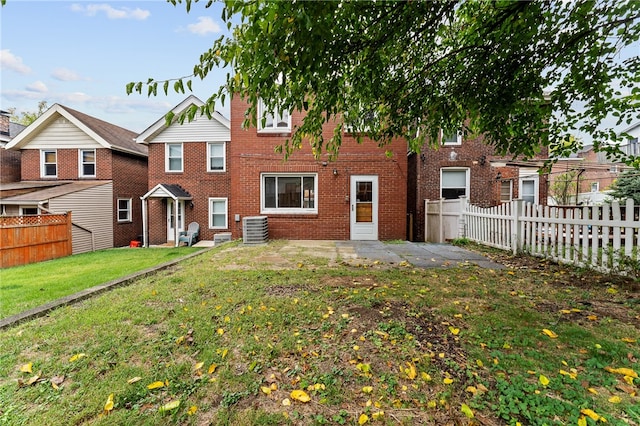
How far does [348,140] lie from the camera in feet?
34.4

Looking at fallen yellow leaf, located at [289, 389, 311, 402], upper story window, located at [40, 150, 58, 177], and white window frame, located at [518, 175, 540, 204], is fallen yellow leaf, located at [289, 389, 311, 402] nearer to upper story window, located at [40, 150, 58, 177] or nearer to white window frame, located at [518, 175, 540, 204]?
white window frame, located at [518, 175, 540, 204]

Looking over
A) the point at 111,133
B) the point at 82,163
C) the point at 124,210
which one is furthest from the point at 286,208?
the point at 111,133

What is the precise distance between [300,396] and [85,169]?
19984 millimetres

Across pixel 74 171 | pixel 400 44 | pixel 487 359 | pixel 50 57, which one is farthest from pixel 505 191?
pixel 74 171

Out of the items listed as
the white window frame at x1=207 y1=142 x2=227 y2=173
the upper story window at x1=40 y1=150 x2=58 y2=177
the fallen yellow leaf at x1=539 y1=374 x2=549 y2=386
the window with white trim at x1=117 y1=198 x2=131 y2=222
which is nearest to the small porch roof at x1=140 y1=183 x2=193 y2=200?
the white window frame at x1=207 y1=142 x2=227 y2=173

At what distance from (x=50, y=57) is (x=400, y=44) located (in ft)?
29.5

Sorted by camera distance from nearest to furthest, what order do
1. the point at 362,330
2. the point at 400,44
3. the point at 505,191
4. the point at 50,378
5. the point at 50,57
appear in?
the point at 50,378 < the point at 362,330 < the point at 400,44 < the point at 50,57 < the point at 505,191

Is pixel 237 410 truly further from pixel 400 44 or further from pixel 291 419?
pixel 400 44

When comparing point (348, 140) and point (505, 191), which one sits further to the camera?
point (505, 191)

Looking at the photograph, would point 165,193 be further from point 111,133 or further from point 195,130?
point 111,133

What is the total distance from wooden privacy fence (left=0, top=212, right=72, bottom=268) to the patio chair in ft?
14.8

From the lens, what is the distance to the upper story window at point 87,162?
1612 cm

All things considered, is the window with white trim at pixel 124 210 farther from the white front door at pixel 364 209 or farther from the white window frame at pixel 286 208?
the white front door at pixel 364 209

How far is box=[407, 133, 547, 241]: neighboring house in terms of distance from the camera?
12.8m
